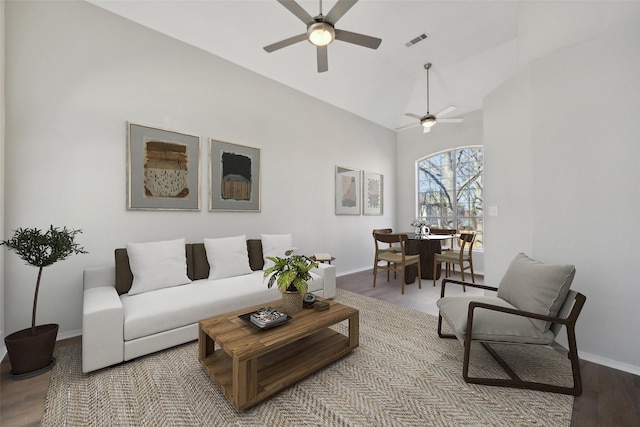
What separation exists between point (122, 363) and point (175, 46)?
3.44 m

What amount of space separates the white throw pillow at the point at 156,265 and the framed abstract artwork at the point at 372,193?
3.80m

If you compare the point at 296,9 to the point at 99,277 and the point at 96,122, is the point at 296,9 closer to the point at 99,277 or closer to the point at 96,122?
the point at 96,122

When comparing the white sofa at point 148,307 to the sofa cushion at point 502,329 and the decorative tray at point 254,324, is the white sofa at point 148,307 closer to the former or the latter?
the decorative tray at point 254,324

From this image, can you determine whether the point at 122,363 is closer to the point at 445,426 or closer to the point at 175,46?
the point at 445,426

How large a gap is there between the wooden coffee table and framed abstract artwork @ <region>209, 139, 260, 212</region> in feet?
6.13

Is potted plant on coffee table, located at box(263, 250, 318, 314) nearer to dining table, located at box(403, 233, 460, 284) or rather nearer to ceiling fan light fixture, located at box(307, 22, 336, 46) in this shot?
ceiling fan light fixture, located at box(307, 22, 336, 46)

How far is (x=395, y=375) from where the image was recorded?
194 cm

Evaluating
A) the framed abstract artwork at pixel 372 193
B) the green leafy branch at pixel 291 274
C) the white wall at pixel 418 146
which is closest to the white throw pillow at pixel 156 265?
the green leafy branch at pixel 291 274

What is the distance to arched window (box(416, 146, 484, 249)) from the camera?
559cm

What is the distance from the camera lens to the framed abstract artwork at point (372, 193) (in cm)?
566

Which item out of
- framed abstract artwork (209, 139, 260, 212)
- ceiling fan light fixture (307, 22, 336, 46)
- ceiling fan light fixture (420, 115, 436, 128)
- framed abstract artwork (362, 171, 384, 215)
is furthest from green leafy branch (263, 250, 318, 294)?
framed abstract artwork (362, 171, 384, 215)

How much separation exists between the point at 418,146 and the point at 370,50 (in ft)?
9.03

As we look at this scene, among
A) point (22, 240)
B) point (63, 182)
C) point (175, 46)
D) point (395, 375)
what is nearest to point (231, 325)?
point (395, 375)

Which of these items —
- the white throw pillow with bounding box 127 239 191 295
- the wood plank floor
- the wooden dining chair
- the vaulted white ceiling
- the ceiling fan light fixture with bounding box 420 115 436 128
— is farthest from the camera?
the wooden dining chair
